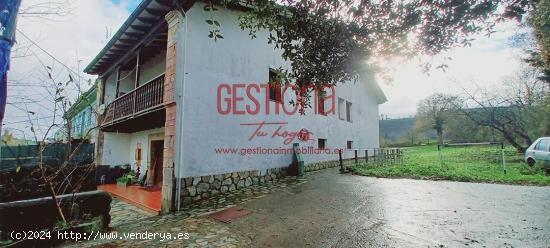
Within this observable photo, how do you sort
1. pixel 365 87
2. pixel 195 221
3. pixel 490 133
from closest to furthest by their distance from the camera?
1. pixel 195 221
2. pixel 365 87
3. pixel 490 133

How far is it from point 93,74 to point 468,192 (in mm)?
15587

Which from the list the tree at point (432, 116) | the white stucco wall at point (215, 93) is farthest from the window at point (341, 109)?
the tree at point (432, 116)

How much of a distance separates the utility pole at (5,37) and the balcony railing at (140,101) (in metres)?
5.07

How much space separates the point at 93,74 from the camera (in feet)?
40.2

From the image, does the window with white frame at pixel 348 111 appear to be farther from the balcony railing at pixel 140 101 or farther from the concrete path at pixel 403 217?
the balcony railing at pixel 140 101

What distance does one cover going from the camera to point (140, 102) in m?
8.17

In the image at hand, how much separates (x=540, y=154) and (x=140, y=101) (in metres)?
14.8

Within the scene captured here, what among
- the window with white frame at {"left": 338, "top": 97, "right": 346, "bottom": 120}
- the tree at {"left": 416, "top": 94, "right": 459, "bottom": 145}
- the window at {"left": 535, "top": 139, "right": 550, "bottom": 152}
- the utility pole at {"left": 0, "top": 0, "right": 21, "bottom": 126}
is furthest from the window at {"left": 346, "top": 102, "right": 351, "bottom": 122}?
the tree at {"left": 416, "top": 94, "right": 459, "bottom": 145}

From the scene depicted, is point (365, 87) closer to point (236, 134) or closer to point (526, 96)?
point (526, 96)

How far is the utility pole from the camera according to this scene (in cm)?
177

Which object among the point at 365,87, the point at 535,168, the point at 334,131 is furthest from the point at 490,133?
the point at 334,131

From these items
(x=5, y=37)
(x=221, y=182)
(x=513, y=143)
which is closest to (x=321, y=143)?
(x=221, y=182)

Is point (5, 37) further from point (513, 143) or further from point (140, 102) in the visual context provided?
point (513, 143)

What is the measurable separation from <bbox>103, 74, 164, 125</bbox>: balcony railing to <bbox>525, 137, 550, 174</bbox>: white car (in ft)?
44.2
